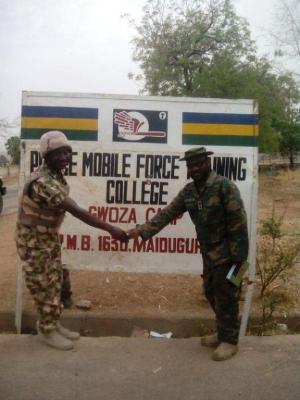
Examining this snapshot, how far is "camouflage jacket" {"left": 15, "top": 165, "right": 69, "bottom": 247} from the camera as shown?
339cm

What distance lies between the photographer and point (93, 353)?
367cm

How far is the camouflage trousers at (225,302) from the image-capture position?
140 inches

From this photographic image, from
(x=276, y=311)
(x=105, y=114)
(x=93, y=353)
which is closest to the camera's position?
(x=93, y=353)

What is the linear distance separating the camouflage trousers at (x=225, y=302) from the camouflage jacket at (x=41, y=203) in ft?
3.97

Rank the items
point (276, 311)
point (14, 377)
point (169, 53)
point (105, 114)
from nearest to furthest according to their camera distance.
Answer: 1. point (14, 377)
2. point (105, 114)
3. point (276, 311)
4. point (169, 53)

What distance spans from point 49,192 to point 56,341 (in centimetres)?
117

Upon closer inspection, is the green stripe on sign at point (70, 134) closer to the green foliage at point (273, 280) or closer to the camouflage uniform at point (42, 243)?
the camouflage uniform at point (42, 243)

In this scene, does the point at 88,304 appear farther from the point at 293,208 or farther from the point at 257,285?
the point at 293,208

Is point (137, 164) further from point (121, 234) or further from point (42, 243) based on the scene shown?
point (42, 243)

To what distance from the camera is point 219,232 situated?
3527 mm

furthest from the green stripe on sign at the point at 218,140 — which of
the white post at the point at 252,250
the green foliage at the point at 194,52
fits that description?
the green foliage at the point at 194,52

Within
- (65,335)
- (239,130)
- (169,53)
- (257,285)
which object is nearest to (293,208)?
(257,285)

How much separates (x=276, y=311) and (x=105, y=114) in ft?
8.02

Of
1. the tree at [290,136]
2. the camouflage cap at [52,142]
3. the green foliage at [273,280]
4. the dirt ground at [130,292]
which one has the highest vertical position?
the tree at [290,136]
